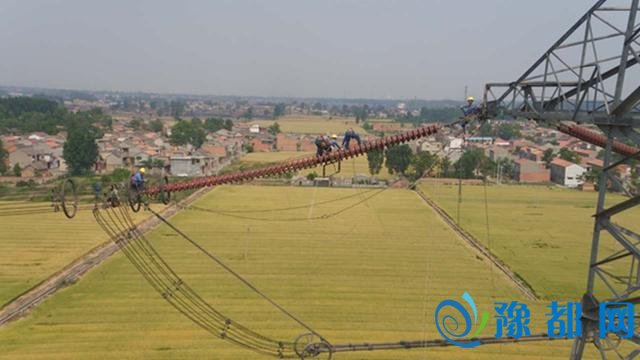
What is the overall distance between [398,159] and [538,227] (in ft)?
74.5

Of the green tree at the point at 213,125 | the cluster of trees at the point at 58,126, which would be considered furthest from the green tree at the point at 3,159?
the green tree at the point at 213,125

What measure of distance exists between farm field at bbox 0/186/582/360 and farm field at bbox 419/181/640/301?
1.86m

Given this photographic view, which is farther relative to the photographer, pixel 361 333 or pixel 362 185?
pixel 362 185

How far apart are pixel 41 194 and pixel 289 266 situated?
25698mm

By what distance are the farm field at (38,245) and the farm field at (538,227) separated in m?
20.4

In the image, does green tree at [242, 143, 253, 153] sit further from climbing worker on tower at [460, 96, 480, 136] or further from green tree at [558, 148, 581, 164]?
climbing worker on tower at [460, 96, 480, 136]

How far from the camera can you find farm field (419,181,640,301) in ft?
Answer: 74.7

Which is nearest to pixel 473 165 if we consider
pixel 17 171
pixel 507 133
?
pixel 17 171

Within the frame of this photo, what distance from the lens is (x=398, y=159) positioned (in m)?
54.0

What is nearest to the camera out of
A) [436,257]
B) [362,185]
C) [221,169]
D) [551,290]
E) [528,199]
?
[551,290]

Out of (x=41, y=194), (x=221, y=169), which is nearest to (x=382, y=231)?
(x=41, y=194)

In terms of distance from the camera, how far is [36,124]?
297 ft

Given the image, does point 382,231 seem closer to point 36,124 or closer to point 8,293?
point 8,293

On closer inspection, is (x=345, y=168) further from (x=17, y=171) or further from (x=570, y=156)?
(x=17, y=171)
